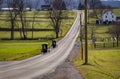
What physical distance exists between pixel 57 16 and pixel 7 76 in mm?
73622

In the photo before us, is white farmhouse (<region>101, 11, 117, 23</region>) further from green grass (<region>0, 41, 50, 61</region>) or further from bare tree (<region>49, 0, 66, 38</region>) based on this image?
green grass (<region>0, 41, 50, 61</region>)

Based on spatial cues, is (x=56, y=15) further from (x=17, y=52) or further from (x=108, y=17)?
(x=108, y=17)

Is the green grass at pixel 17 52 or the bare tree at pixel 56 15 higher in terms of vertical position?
the bare tree at pixel 56 15

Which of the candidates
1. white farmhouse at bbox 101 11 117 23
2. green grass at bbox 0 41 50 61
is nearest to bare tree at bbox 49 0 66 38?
green grass at bbox 0 41 50 61

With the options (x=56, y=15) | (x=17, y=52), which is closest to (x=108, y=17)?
(x=56, y=15)

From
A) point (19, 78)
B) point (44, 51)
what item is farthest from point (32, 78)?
point (44, 51)

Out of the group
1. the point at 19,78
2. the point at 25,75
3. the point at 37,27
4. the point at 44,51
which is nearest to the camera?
the point at 19,78

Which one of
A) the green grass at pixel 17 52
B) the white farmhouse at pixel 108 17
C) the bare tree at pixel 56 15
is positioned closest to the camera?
the green grass at pixel 17 52

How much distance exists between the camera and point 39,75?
27.8m

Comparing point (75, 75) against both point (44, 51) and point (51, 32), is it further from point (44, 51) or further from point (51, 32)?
point (51, 32)

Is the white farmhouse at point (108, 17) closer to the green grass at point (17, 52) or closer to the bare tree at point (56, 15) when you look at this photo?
the bare tree at point (56, 15)

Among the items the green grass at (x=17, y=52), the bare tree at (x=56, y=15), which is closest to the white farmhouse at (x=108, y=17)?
the bare tree at (x=56, y=15)

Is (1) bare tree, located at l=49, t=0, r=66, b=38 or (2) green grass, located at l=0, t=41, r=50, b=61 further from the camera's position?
(1) bare tree, located at l=49, t=0, r=66, b=38

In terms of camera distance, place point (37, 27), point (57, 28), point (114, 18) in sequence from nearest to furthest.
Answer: point (57, 28) → point (37, 27) → point (114, 18)
